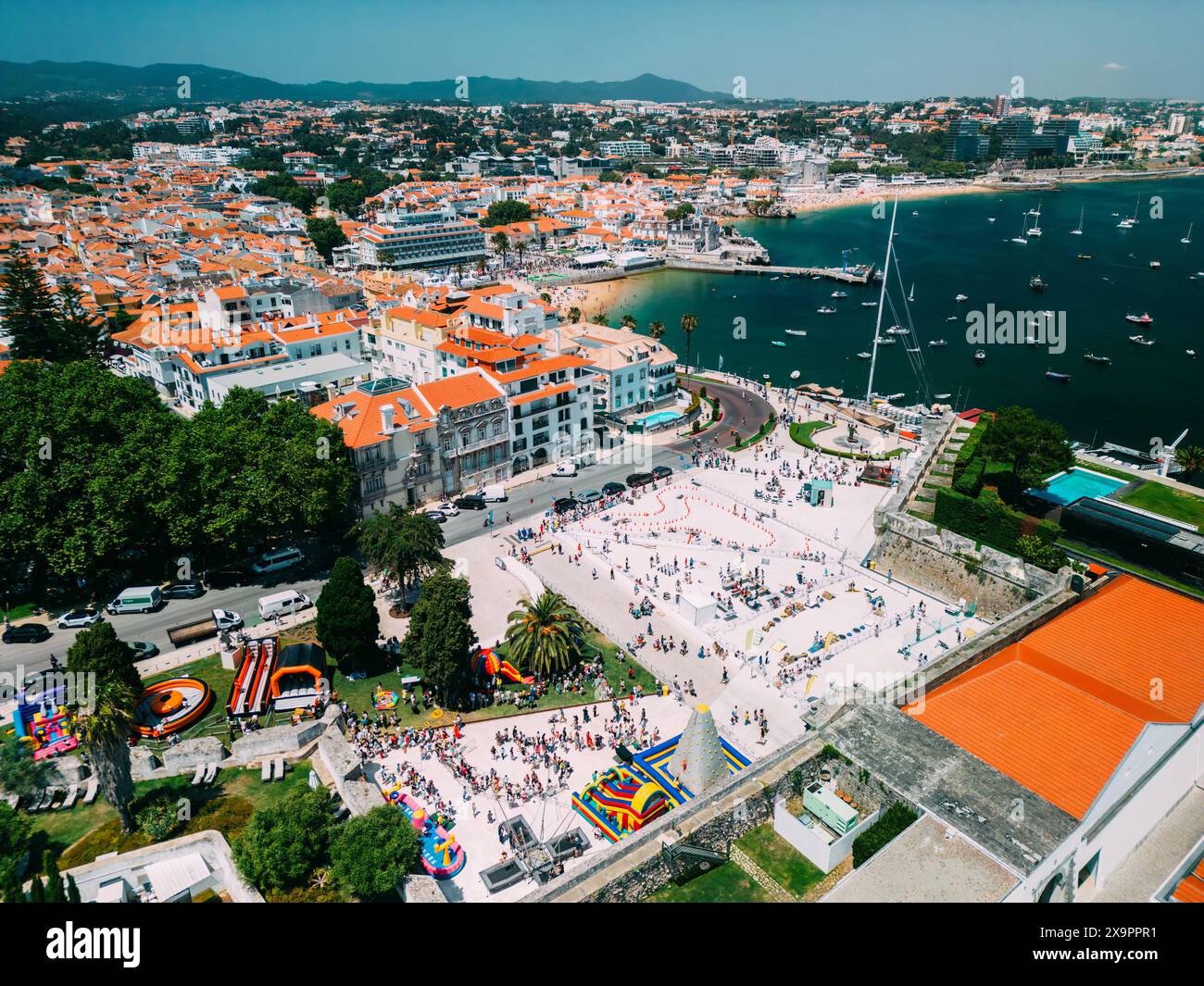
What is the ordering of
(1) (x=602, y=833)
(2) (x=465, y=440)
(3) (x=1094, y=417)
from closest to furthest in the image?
(1) (x=602, y=833) → (2) (x=465, y=440) → (3) (x=1094, y=417)

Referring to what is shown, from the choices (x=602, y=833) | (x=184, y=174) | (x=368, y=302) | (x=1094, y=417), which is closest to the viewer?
(x=602, y=833)

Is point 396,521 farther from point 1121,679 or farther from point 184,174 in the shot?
point 184,174

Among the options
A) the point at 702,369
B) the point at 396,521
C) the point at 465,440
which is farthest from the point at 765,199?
the point at 396,521

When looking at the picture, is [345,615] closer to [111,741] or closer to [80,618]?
[111,741]

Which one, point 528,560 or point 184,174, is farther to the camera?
point 184,174

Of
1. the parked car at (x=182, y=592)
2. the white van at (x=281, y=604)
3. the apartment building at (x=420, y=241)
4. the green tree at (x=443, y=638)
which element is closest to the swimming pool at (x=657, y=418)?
the white van at (x=281, y=604)

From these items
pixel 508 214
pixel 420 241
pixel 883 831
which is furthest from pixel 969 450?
pixel 508 214
